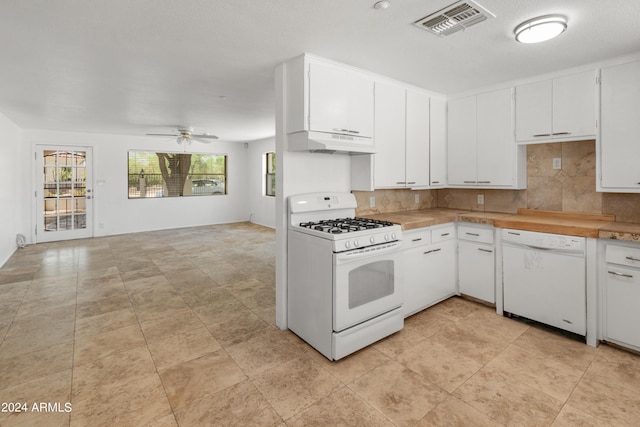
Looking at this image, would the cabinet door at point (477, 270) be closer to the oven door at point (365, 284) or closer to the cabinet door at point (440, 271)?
the cabinet door at point (440, 271)

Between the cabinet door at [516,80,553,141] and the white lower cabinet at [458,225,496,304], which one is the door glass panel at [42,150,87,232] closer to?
the white lower cabinet at [458,225,496,304]

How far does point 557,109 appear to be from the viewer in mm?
3033

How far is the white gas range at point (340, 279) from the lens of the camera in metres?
2.32

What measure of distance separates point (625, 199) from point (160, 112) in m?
5.83

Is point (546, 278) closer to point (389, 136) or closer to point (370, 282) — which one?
point (370, 282)

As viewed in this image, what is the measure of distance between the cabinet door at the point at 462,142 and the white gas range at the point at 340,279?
1.64 metres

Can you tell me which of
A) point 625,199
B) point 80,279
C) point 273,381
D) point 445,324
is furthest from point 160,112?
point 625,199

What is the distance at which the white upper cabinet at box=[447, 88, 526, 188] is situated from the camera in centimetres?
340

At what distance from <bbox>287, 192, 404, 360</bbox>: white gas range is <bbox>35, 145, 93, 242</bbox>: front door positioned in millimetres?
6695

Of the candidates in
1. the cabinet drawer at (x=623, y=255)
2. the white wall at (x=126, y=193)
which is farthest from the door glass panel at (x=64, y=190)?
the cabinet drawer at (x=623, y=255)

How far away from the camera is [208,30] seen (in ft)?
7.34

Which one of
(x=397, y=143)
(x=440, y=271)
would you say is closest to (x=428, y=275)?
(x=440, y=271)

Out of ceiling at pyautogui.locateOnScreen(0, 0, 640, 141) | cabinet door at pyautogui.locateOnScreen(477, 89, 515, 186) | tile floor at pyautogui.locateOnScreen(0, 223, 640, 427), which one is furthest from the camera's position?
cabinet door at pyautogui.locateOnScreen(477, 89, 515, 186)

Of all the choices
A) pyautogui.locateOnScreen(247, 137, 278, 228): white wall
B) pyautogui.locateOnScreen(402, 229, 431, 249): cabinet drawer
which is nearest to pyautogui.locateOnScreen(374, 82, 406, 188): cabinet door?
pyautogui.locateOnScreen(402, 229, 431, 249): cabinet drawer
